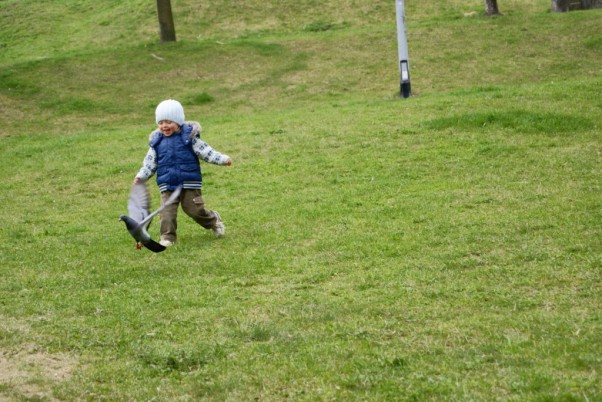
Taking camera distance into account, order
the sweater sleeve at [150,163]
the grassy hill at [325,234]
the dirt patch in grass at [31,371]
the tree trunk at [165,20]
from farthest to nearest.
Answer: the tree trunk at [165,20], the sweater sleeve at [150,163], the grassy hill at [325,234], the dirt patch in grass at [31,371]

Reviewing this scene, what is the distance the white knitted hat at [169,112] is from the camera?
9.64 metres

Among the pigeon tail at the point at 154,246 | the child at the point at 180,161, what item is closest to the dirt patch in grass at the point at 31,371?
the pigeon tail at the point at 154,246

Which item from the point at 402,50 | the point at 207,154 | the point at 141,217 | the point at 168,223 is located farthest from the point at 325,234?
the point at 402,50

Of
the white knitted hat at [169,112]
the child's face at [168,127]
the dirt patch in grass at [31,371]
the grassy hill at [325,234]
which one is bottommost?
the grassy hill at [325,234]

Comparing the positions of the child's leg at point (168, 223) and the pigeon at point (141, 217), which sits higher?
the pigeon at point (141, 217)

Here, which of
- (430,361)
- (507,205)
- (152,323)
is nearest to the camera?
(430,361)

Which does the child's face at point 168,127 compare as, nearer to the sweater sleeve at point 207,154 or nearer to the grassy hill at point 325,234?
the sweater sleeve at point 207,154

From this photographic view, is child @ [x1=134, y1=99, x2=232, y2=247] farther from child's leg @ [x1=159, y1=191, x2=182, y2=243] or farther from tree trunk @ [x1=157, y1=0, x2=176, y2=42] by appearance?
tree trunk @ [x1=157, y1=0, x2=176, y2=42]

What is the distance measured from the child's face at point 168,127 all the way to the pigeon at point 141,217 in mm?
644

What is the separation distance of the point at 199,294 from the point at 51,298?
123 cm

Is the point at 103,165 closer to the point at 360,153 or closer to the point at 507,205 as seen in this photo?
the point at 360,153

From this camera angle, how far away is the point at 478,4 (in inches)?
1208

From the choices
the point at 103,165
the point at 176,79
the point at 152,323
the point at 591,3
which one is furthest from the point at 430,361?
the point at 591,3

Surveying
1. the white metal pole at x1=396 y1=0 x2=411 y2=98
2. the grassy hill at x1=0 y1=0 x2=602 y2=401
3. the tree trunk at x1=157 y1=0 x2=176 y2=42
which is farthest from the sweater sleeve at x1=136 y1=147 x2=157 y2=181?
the tree trunk at x1=157 y1=0 x2=176 y2=42
